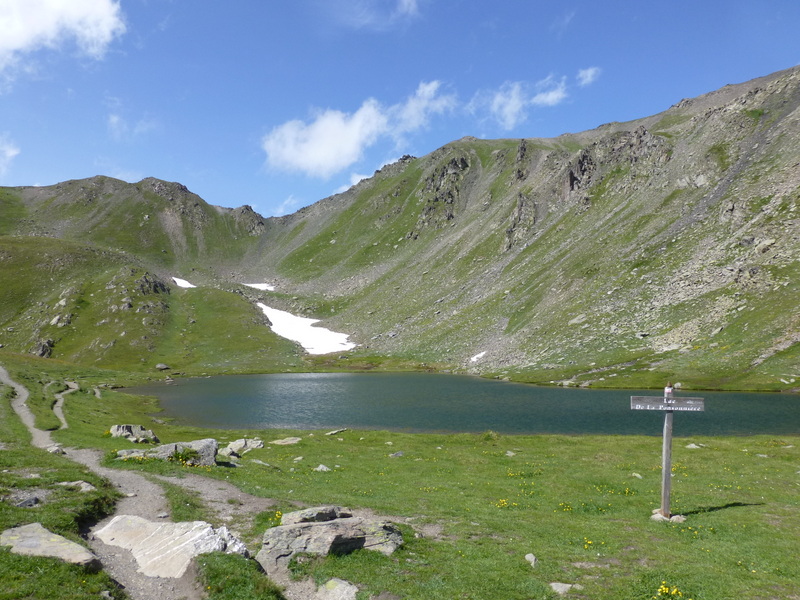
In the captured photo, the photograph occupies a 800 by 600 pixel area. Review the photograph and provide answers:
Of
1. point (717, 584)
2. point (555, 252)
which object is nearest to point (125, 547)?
point (717, 584)

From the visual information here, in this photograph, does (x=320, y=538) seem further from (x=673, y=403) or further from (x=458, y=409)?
(x=458, y=409)

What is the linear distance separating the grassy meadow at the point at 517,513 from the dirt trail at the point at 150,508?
0.77m

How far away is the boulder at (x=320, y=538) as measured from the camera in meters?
15.7

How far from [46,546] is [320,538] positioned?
8.64 m

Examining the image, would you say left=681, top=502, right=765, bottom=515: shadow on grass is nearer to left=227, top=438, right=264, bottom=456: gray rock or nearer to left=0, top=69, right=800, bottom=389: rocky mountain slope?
left=227, top=438, right=264, bottom=456: gray rock

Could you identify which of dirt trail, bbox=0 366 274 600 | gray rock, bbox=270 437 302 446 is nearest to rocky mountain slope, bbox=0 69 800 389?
gray rock, bbox=270 437 302 446

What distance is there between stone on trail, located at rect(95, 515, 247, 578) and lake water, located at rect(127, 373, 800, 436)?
48413 mm

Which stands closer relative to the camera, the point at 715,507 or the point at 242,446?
the point at 715,507

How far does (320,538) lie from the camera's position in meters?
16.3

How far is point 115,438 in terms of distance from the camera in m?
45.3

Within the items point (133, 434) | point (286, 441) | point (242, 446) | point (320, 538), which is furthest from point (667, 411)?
point (133, 434)

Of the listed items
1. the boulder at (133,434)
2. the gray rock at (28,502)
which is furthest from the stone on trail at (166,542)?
the boulder at (133,434)

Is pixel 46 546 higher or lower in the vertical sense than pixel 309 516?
higher

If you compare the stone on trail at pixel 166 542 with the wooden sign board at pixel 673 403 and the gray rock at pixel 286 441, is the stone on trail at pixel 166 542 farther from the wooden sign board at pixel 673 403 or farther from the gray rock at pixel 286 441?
the gray rock at pixel 286 441
